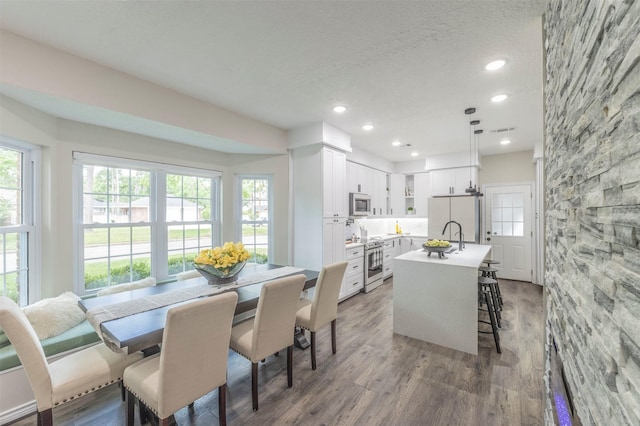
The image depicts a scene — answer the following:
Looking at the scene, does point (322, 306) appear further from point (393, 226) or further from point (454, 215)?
point (393, 226)

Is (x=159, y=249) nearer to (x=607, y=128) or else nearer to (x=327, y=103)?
(x=327, y=103)

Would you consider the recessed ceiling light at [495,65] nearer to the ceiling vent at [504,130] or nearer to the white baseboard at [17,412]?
the ceiling vent at [504,130]

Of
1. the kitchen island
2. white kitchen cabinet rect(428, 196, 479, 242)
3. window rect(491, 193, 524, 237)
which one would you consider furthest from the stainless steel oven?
window rect(491, 193, 524, 237)

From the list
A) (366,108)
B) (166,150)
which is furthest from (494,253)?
(166,150)

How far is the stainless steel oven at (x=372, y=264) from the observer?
16.3 ft

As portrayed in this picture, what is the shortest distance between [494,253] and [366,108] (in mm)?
4598

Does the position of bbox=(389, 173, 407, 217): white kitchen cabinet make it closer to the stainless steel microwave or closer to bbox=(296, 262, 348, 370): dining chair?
the stainless steel microwave

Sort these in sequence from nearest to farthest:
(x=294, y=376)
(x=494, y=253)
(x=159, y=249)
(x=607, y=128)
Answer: (x=607, y=128) < (x=294, y=376) < (x=159, y=249) < (x=494, y=253)

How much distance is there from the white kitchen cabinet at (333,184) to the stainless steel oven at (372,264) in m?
0.98

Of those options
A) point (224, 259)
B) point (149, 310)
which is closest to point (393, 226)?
point (224, 259)

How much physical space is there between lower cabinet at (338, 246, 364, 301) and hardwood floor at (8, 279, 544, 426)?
3.97 ft

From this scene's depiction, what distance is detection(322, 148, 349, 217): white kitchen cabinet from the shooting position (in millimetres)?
4074

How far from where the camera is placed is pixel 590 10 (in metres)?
0.71

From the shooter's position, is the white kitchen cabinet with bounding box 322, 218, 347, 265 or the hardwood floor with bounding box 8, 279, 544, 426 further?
the white kitchen cabinet with bounding box 322, 218, 347, 265
